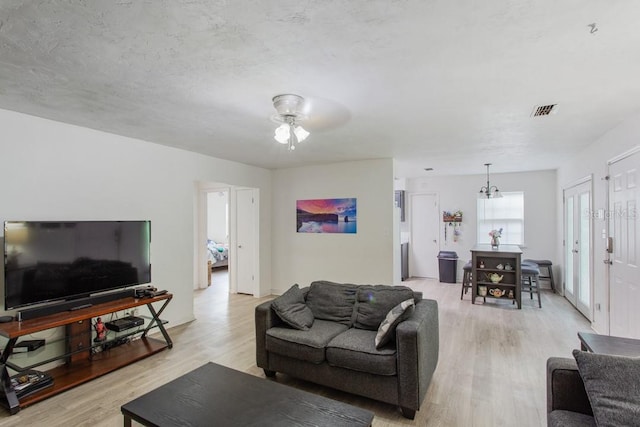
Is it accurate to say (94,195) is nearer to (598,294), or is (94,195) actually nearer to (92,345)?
(92,345)

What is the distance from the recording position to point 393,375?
7.75 ft

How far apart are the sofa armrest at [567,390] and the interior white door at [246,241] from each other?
16.5ft

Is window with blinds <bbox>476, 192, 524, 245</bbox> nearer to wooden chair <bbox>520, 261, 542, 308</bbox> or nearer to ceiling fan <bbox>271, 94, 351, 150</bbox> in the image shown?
wooden chair <bbox>520, 261, 542, 308</bbox>

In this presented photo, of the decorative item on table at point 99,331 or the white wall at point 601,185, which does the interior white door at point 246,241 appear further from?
the white wall at point 601,185

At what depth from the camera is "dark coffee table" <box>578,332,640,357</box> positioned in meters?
1.81

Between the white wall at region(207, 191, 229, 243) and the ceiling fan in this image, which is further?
the white wall at region(207, 191, 229, 243)

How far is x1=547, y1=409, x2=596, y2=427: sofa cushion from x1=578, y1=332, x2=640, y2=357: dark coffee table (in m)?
0.44

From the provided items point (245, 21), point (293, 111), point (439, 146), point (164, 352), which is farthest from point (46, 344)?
point (439, 146)

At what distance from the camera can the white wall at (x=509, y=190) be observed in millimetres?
6633

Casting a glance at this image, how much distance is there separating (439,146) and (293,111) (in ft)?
8.16

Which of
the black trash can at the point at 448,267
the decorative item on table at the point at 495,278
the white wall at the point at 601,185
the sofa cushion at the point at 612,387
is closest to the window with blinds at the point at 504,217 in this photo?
the black trash can at the point at 448,267

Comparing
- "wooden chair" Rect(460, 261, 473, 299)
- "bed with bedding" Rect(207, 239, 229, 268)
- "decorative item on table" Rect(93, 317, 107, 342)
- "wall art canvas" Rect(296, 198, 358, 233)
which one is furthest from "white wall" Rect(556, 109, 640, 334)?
"bed with bedding" Rect(207, 239, 229, 268)

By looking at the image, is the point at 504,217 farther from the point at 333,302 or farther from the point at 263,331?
the point at 263,331

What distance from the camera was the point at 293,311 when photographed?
9.79 feet
